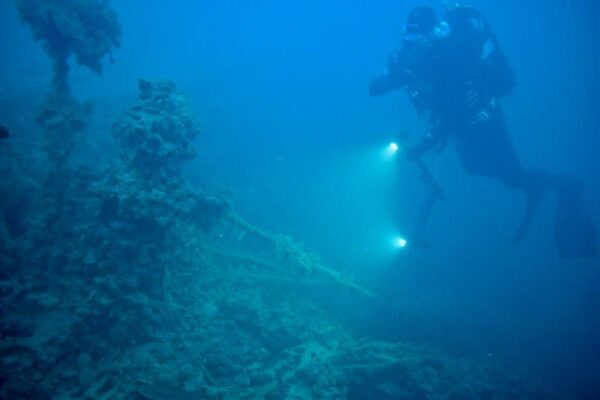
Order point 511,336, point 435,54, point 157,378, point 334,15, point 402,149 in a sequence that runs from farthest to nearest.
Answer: point 334,15
point 511,336
point 402,149
point 435,54
point 157,378

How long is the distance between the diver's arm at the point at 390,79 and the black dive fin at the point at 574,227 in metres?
4.84

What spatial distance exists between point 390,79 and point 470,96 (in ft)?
5.69

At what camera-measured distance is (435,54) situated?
25.4 feet

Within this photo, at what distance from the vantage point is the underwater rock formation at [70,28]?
17.8 ft

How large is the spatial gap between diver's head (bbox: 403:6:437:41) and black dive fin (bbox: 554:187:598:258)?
5122mm

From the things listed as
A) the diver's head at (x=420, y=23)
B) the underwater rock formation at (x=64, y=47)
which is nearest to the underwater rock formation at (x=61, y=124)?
the underwater rock formation at (x=64, y=47)

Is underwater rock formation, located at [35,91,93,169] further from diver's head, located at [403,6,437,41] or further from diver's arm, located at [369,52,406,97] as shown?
diver's head, located at [403,6,437,41]

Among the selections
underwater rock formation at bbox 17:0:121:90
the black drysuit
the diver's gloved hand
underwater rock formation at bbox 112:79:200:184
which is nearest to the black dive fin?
the black drysuit

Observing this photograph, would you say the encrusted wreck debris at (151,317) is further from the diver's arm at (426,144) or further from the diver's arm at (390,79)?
the diver's arm at (390,79)

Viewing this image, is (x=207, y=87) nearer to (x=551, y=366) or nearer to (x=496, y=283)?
(x=496, y=283)

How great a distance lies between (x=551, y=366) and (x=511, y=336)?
1084mm

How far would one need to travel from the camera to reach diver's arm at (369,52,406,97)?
27.0 ft

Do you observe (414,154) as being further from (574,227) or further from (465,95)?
(574,227)

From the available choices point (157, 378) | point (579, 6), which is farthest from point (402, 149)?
point (579, 6)
